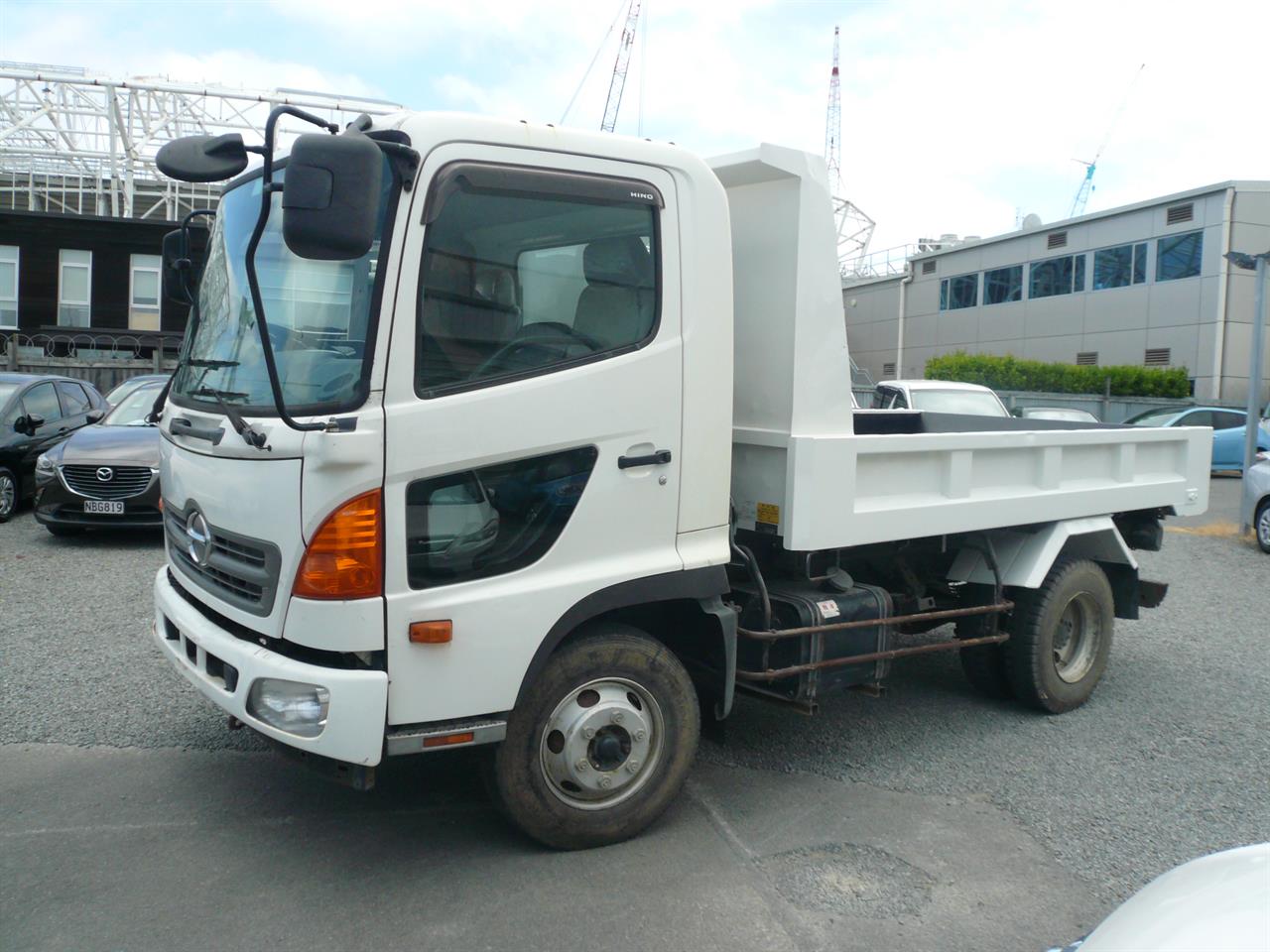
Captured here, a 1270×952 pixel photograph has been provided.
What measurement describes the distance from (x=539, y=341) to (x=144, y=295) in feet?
85.1

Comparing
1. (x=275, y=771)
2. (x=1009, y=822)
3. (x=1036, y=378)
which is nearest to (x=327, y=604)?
(x=275, y=771)

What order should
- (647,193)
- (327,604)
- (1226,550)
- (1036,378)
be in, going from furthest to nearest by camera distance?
(1036,378), (1226,550), (647,193), (327,604)

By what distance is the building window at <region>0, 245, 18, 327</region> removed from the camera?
25781mm

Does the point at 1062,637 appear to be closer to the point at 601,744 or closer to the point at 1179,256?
the point at 601,744

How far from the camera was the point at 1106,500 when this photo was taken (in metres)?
6.06

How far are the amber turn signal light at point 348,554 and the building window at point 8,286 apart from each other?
2695 centimetres

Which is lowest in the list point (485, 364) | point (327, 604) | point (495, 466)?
point (327, 604)

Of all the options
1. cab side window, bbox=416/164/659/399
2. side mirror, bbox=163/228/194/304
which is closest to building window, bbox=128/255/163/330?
side mirror, bbox=163/228/194/304

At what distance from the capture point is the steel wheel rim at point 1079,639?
6066 mm

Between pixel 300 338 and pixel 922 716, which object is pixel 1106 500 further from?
pixel 300 338

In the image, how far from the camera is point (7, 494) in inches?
457

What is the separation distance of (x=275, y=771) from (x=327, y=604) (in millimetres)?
1730

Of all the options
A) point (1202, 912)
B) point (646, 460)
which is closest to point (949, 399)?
point (646, 460)

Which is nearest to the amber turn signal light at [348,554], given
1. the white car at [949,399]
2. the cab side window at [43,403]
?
the cab side window at [43,403]
